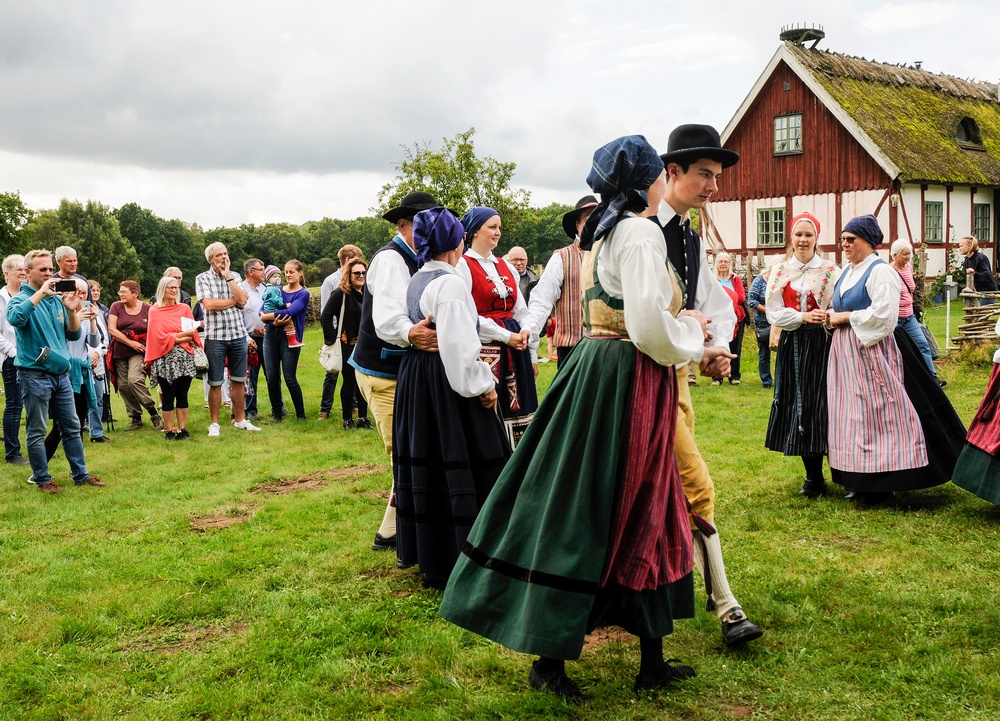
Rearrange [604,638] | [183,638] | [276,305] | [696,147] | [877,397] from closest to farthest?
[696,147] < [604,638] < [183,638] < [877,397] < [276,305]

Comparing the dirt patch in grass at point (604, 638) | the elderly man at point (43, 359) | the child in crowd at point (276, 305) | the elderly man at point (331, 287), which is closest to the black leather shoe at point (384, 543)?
A: the dirt patch in grass at point (604, 638)

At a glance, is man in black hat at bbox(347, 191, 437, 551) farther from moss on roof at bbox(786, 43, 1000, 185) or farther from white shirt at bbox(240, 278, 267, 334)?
moss on roof at bbox(786, 43, 1000, 185)

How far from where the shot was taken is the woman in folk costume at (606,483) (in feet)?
10.3

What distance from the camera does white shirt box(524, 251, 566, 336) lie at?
273 inches

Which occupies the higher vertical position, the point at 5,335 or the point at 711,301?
the point at 711,301

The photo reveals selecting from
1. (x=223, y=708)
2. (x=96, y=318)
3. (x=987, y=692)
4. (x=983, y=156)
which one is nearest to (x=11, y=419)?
(x=96, y=318)

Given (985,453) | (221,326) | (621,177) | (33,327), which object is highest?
(621,177)

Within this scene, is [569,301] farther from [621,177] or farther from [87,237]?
[87,237]

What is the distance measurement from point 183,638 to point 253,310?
7.40m

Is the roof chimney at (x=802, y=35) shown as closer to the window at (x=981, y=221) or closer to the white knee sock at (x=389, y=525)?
the window at (x=981, y=221)

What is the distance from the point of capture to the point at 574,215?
6.69 metres

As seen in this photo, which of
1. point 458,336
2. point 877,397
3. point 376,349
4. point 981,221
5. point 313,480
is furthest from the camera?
point 981,221

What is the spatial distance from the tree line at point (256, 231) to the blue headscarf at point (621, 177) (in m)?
25.7

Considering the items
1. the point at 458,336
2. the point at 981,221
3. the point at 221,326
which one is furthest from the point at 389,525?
the point at 981,221
